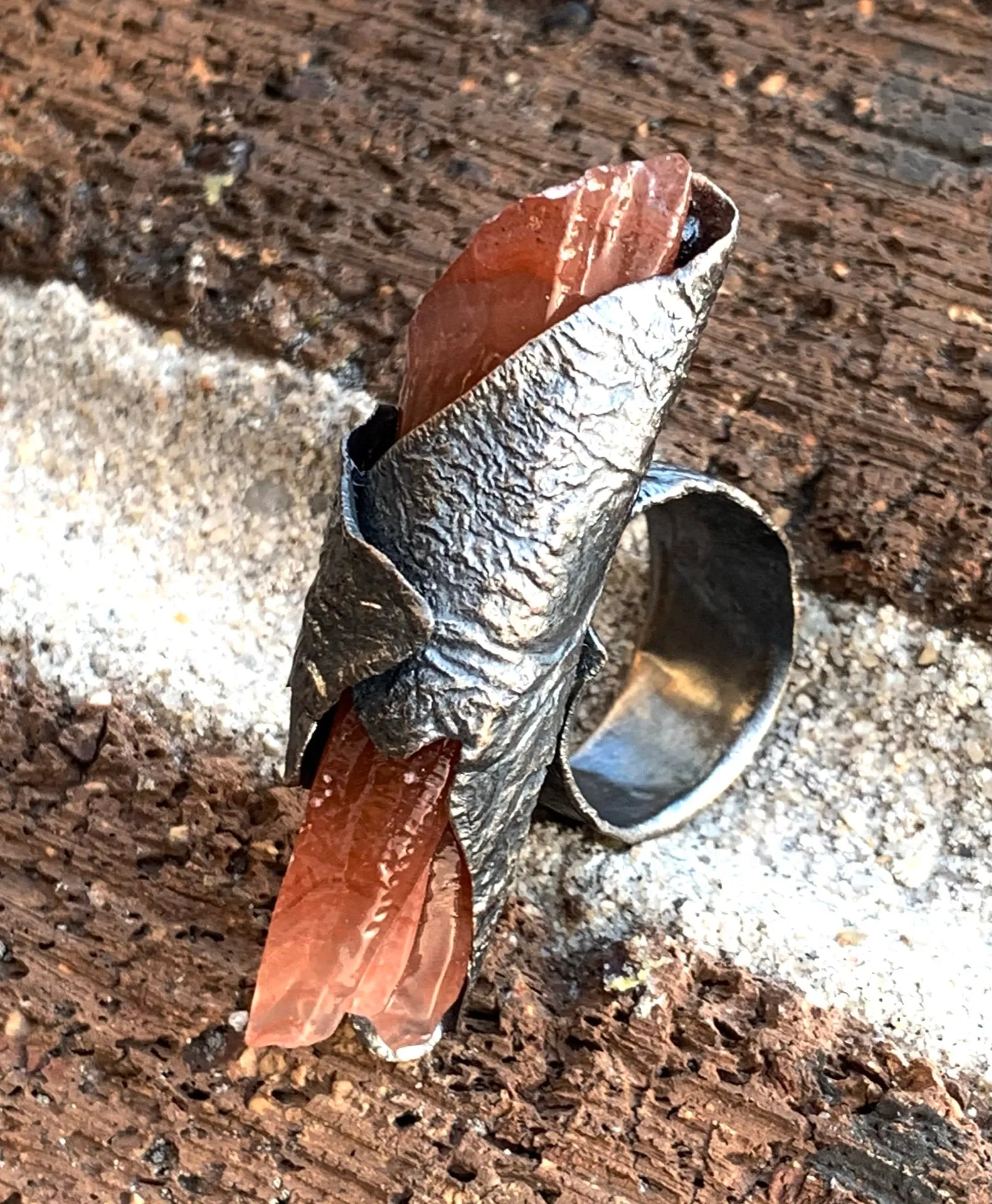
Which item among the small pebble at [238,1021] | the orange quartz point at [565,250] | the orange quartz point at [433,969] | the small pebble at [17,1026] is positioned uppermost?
the orange quartz point at [565,250]

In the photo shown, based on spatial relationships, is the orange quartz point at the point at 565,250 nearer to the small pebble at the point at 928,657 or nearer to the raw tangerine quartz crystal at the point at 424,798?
the raw tangerine quartz crystal at the point at 424,798

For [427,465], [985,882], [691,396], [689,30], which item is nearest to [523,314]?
[427,465]

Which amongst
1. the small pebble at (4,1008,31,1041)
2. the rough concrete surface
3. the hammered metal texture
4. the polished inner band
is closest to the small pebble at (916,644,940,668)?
the rough concrete surface

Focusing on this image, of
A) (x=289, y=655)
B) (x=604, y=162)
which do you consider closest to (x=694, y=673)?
(x=289, y=655)

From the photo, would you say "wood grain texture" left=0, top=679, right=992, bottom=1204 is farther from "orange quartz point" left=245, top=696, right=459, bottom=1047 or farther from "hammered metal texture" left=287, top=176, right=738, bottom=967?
"hammered metal texture" left=287, top=176, right=738, bottom=967

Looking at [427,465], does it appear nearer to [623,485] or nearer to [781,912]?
[623,485]

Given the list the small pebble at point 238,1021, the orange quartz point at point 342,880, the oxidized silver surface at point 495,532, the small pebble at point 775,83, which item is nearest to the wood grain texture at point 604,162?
the small pebble at point 775,83

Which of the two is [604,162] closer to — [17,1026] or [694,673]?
[694,673]

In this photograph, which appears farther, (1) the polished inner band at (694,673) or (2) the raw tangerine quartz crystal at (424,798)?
(1) the polished inner band at (694,673)
